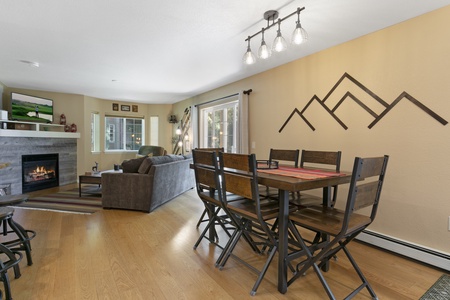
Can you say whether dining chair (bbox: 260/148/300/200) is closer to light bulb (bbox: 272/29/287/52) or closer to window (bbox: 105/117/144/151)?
light bulb (bbox: 272/29/287/52)

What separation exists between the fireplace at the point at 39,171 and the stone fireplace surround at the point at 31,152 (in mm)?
87

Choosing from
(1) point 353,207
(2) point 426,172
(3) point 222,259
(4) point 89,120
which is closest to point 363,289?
(1) point 353,207

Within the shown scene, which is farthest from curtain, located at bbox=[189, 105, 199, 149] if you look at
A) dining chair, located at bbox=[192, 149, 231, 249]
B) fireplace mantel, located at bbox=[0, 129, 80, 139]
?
dining chair, located at bbox=[192, 149, 231, 249]

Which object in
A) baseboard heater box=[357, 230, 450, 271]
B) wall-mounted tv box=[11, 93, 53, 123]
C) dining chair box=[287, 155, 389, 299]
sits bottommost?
baseboard heater box=[357, 230, 450, 271]

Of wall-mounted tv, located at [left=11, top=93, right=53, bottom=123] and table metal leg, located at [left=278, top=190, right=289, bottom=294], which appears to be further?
wall-mounted tv, located at [left=11, top=93, right=53, bottom=123]

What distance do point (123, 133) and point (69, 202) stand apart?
3.55 meters

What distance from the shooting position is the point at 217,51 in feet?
10.3

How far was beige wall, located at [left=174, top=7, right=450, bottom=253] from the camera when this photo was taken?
214 centimetres

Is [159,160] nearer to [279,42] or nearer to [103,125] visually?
[279,42]

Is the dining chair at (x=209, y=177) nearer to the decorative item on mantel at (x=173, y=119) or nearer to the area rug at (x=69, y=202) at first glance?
the area rug at (x=69, y=202)

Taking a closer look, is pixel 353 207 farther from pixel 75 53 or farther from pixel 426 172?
pixel 75 53

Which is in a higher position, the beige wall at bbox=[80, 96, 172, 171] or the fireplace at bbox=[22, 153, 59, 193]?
the beige wall at bbox=[80, 96, 172, 171]

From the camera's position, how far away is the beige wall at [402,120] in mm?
2139

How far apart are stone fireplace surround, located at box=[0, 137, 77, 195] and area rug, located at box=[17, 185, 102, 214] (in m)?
0.76
